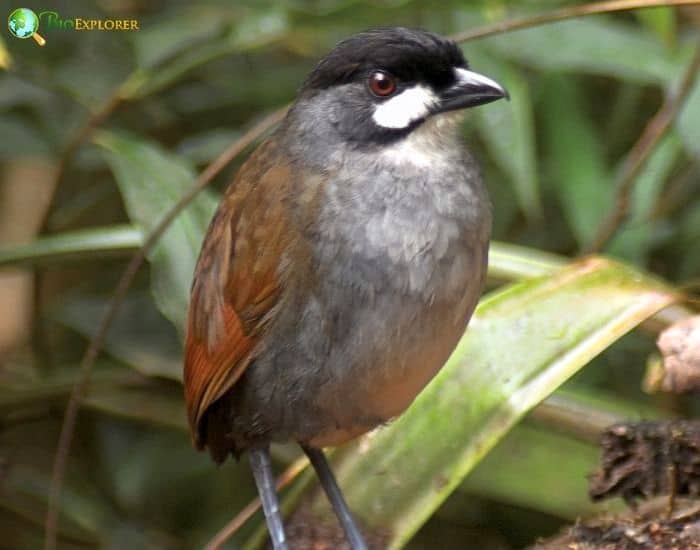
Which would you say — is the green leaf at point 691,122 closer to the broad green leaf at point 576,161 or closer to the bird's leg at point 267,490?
the broad green leaf at point 576,161

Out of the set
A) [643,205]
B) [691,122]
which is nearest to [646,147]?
[691,122]

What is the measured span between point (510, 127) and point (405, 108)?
89 cm

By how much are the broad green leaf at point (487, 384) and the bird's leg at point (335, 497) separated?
0.11ft

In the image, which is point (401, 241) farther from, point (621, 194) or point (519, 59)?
point (519, 59)

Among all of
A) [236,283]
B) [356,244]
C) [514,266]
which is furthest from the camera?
[514,266]

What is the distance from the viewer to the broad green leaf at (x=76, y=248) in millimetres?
2477

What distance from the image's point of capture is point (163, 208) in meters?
2.48

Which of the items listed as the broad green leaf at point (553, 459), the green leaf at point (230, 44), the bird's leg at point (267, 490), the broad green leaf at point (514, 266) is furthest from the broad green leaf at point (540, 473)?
the green leaf at point (230, 44)

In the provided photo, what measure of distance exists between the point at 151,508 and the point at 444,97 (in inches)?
68.0

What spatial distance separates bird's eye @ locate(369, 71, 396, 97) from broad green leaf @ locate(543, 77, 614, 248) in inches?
44.0

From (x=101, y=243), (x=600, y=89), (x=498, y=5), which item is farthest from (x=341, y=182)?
(x=600, y=89)

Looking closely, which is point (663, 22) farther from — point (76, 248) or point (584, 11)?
point (76, 248)

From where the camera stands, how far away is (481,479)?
8.23ft

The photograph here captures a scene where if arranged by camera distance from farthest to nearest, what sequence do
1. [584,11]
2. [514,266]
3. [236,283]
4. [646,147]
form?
[646,147], [514,266], [584,11], [236,283]
